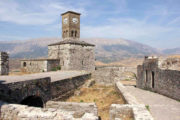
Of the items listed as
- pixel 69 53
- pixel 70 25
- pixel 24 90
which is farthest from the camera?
pixel 70 25

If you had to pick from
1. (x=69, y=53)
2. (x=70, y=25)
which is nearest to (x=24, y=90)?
(x=69, y=53)

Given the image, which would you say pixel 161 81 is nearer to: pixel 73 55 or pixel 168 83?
pixel 168 83

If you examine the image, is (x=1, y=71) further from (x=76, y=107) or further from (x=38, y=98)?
(x=76, y=107)

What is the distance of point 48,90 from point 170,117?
24.3ft

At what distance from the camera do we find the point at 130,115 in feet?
23.9

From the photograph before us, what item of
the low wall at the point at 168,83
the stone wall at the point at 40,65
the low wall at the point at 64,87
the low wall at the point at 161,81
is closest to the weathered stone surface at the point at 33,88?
the low wall at the point at 64,87

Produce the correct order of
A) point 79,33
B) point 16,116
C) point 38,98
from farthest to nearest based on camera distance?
point 79,33, point 38,98, point 16,116

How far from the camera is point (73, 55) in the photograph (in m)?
29.8

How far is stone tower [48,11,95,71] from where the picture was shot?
29466 millimetres

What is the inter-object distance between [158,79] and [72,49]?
765 inches

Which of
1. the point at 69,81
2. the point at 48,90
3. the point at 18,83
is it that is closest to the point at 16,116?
the point at 18,83

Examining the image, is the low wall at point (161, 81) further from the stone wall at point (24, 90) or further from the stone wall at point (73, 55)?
the stone wall at point (73, 55)

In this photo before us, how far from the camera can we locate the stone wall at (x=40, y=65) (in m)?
27.4

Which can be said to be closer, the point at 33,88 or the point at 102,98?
the point at 33,88
